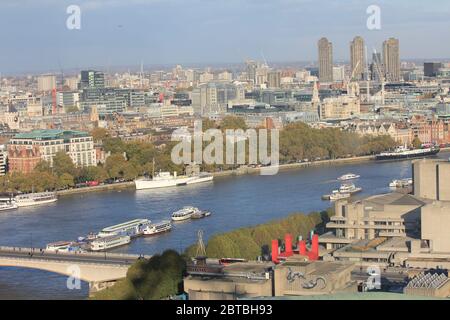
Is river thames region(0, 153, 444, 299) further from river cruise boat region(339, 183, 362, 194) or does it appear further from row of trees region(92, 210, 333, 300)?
row of trees region(92, 210, 333, 300)

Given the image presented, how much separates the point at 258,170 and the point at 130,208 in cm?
420

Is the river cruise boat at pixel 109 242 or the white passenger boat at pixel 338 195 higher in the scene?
the white passenger boat at pixel 338 195

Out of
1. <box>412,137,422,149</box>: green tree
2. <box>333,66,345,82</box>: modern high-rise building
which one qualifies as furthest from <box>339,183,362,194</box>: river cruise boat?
<box>333,66,345,82</box>: modern high-rise building

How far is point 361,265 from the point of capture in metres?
7.16

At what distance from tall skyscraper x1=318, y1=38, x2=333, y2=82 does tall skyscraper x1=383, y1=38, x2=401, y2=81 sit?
176 centimetres

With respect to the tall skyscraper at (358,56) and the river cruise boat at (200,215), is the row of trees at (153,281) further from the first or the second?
the tall skyscraper at (358,56)

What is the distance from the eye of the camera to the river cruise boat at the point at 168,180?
1448cm

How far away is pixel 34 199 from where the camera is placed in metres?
13.2

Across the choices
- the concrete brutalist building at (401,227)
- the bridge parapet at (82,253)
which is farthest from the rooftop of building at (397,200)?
the bridge parapet at (82,253)

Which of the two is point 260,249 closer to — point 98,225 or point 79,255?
point 79,255

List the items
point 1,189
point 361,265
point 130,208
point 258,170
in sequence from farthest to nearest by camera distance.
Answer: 1. point 258,170
2. point 1,189
3. point 130,208
4. point 361,265

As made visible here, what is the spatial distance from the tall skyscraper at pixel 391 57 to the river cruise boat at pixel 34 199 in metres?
24.2
